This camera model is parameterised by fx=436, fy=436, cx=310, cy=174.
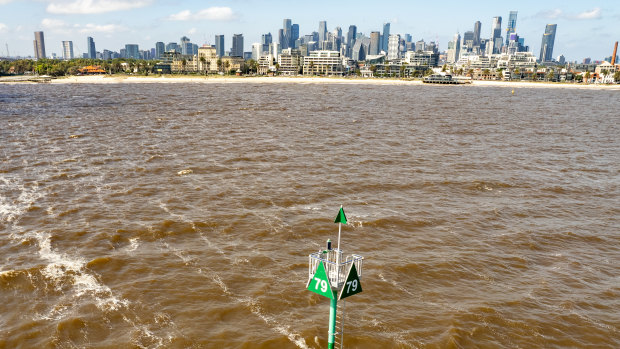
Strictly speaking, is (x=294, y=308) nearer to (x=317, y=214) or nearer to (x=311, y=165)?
(x=317, y=214)

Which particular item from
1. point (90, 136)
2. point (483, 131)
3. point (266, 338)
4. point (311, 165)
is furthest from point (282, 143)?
point (266, 338)

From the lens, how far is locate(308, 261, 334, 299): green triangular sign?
1320 centimetres

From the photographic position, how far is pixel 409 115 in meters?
92.0

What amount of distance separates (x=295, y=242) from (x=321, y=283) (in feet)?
43.2

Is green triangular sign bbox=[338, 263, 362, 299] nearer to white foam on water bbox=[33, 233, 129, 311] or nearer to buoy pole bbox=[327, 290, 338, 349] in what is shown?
buoy pole bbox=[327, 290, 338, 349]

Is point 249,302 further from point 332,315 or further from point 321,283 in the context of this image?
point 321,283

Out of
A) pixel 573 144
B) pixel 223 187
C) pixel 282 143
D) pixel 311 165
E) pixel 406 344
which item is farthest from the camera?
pixel 573 144

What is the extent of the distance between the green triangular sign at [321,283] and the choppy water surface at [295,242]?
15.7ft

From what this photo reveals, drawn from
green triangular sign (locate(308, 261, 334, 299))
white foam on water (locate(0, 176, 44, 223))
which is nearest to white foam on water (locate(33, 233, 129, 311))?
white foam on water (locate(0, 176, 44, 223))

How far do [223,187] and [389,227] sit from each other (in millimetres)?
15057

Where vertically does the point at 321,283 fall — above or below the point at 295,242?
above

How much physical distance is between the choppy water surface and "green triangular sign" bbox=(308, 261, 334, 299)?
4782 millimetres

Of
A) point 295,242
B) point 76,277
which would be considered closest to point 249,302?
point 295,242

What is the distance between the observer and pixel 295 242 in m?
26.4
